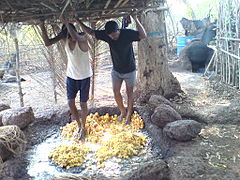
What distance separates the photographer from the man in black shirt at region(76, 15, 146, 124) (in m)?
3.96

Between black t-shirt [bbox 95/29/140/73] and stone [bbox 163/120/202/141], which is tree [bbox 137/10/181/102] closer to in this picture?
black t-shirt [bbox 95/29/140/73]

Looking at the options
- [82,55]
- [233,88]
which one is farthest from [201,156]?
[233,88]

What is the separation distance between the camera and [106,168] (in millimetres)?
3400

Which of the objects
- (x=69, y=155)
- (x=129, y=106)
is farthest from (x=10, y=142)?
(x=129, y=106)

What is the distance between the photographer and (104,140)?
4.18 metres

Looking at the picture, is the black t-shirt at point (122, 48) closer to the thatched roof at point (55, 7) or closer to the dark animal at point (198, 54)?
the thatched roof at point (55, 7)

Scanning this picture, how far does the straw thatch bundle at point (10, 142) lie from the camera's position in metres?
3.43

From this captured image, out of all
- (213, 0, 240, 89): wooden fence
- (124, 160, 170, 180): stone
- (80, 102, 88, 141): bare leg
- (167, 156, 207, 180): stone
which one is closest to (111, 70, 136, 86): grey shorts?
(80, 102, 88, 141): bare leg

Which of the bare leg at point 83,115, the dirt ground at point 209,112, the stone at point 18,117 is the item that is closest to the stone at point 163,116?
the dirt ground at point 209,112

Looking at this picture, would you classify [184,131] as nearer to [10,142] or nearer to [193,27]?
[10,142]

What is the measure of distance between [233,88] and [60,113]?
161 inches

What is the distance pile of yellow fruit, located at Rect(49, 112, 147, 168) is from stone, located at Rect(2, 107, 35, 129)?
66 cm

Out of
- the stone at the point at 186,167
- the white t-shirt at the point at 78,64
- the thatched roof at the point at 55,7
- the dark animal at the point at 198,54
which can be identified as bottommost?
the stone at the point at 186,167

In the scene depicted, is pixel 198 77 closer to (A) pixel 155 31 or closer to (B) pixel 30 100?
(A) pixel 155 31
